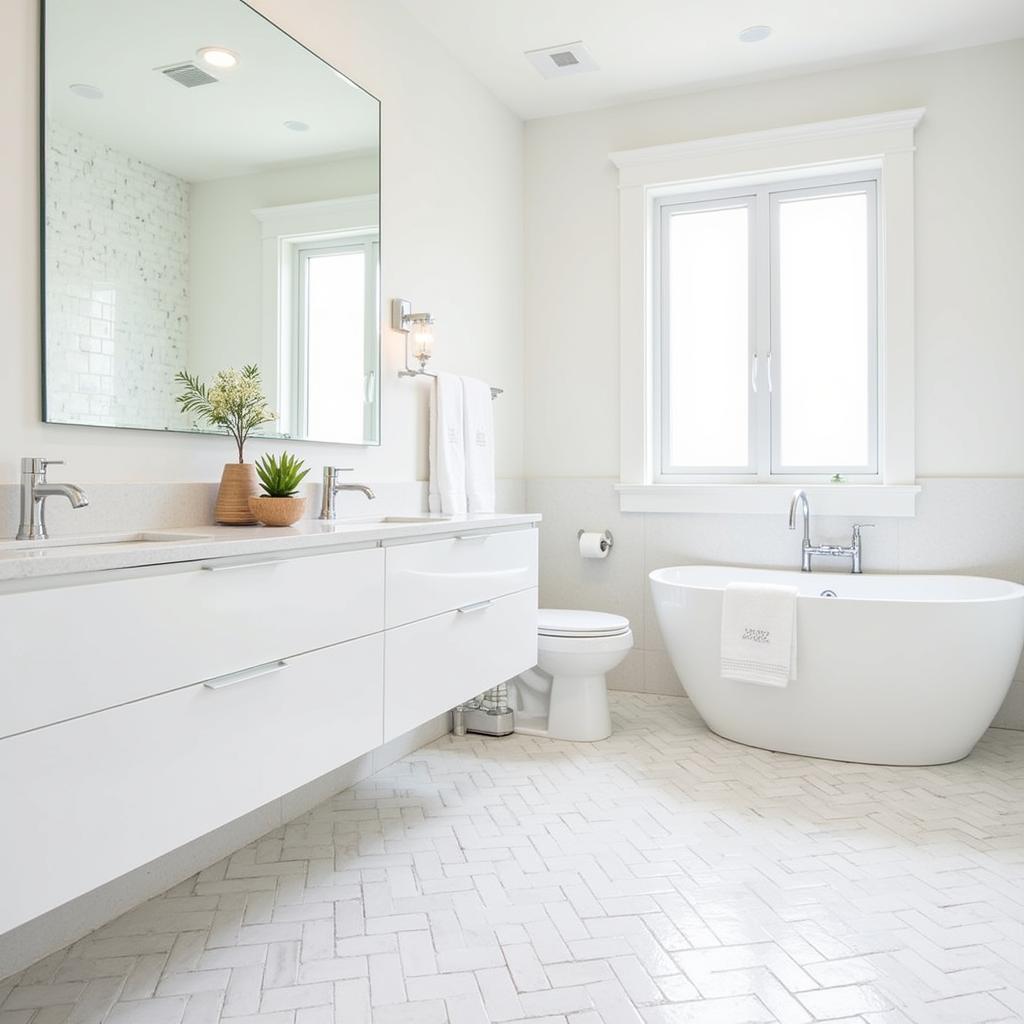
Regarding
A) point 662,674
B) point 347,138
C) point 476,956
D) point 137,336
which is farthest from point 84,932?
point 662,674

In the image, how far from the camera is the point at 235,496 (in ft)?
6.75

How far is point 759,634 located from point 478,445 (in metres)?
1.26

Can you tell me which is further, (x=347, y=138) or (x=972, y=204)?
(x=972, y=204)

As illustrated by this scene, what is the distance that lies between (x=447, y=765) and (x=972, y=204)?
9.62ft

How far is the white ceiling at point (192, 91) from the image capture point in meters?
1.77

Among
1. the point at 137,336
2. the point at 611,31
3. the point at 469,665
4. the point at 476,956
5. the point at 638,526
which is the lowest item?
the point at 476,956

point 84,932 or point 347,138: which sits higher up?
point 347,138

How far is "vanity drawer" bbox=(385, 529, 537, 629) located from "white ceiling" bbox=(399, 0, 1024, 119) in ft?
6.23

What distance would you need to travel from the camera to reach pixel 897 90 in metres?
3.38

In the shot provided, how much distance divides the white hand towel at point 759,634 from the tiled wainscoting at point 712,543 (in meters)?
0.79

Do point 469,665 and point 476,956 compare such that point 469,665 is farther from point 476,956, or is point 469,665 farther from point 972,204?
point 972,204

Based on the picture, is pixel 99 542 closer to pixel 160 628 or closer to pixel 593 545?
pixel 160 628

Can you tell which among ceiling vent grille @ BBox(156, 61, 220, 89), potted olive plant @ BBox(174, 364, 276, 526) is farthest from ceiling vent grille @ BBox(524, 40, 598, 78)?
potted olive plant @ BBox(174, 364, 276, 526)

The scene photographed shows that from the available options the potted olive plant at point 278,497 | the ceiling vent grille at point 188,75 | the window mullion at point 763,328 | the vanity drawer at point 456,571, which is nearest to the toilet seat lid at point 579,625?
the vanity drawer at point 456,571
